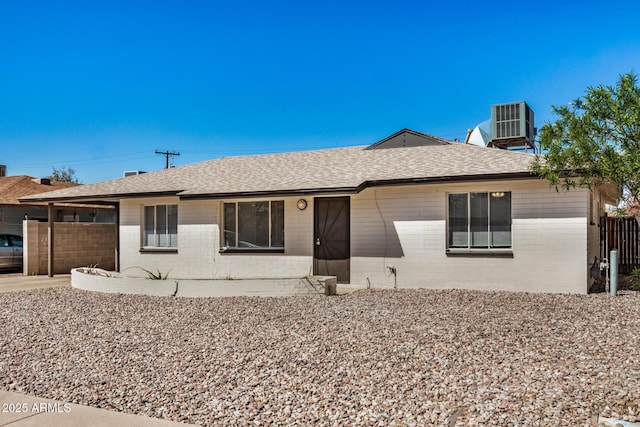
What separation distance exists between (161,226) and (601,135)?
42.0 feet

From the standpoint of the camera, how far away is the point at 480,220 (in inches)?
480

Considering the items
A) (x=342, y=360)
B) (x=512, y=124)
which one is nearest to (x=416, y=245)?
(x=512, y=124)

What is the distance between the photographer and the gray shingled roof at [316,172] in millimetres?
12328

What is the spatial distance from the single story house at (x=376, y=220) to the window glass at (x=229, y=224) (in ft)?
0.10

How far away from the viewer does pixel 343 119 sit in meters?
28.9

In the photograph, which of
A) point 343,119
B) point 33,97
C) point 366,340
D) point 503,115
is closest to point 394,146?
point 503,115

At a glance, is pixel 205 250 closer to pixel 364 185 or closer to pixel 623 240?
pixel 364 185

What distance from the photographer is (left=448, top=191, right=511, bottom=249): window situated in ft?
39.1

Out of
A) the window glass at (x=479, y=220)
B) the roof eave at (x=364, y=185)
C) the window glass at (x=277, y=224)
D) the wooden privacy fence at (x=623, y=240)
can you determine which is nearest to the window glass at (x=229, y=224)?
the roof eave at (x=364, y=185)

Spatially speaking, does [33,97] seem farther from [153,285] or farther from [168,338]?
[168,338]

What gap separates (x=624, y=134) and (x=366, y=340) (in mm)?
4841

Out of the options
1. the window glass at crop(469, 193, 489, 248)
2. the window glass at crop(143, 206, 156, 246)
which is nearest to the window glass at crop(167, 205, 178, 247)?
the window glass at crop(143, 206, 156, 246)

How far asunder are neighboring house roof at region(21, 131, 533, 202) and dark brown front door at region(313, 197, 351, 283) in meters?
0.72

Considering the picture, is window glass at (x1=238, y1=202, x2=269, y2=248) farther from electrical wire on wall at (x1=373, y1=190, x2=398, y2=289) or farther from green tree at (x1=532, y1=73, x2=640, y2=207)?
green tree at (x1=532, y1=73, x2=640, y2=207)
